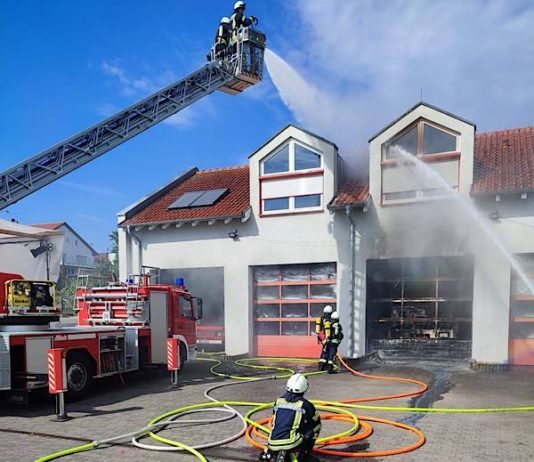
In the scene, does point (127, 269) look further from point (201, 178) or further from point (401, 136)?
point (401, 136)

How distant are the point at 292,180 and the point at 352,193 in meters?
1.92

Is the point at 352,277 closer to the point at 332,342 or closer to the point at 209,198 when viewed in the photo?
the point at 332,342

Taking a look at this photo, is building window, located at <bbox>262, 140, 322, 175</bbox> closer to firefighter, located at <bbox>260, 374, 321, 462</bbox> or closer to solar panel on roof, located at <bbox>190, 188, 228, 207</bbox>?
solar panel on roof, located at <bbox>190, 188, 228, 207</bbox>

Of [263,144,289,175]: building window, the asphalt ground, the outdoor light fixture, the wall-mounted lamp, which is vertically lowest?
the asphalt ground

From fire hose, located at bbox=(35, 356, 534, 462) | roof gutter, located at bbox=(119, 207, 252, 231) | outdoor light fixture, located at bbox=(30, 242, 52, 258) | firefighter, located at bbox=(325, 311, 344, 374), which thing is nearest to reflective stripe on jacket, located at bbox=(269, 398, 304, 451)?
fire hose, located at bbox=(35, 356, 534, 462)

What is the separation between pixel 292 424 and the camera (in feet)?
14.5

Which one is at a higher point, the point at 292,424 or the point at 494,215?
the point at 494,215

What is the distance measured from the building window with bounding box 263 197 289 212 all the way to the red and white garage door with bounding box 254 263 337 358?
5.97 feet

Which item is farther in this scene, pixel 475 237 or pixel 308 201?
pixel 308 201

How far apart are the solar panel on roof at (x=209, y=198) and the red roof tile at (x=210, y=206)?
15 centimetres

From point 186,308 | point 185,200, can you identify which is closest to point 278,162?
point 185,200

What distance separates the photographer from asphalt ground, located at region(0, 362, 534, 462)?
235 inches

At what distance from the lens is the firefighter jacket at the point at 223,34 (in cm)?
1324

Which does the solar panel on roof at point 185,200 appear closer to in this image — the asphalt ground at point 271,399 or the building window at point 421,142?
the asphalt ground at point 271,399
